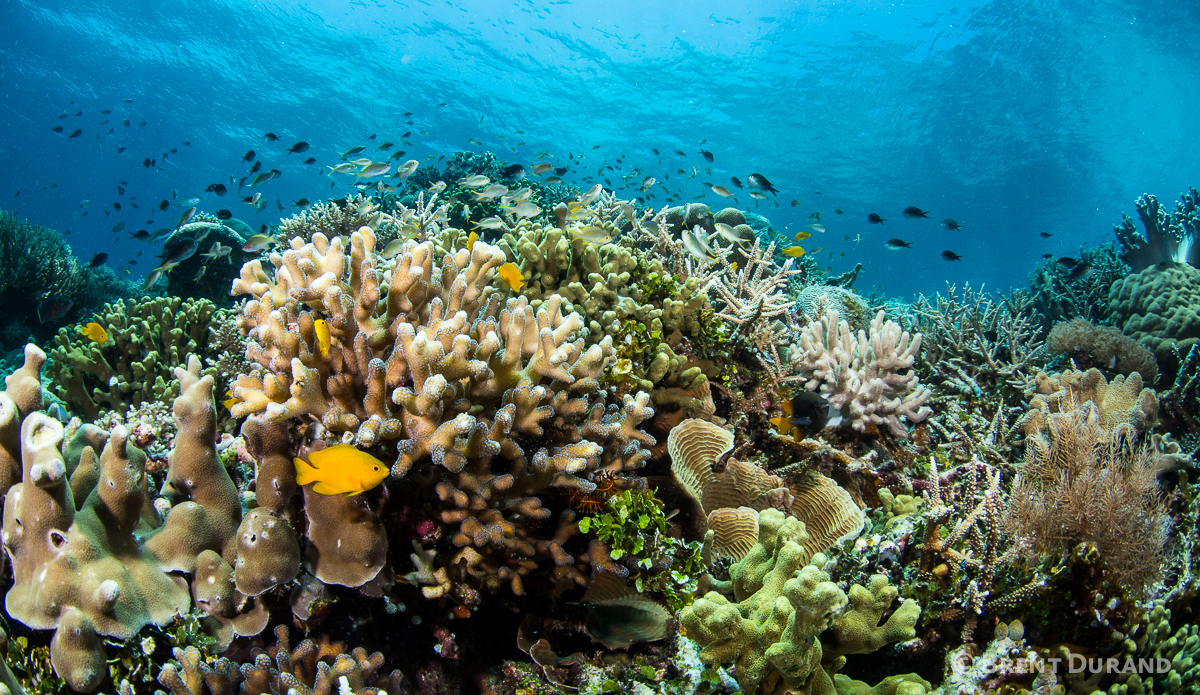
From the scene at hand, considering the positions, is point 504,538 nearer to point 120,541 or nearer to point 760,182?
point 120,541

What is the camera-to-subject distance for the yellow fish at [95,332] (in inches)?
177

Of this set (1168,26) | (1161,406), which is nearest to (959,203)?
(1168,26)

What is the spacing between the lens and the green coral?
2.30 metres

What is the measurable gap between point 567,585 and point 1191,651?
3.32 meters

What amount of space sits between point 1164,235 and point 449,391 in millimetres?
12579

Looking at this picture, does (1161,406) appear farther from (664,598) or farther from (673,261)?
(664,598)

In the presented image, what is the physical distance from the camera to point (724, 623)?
1788 mm

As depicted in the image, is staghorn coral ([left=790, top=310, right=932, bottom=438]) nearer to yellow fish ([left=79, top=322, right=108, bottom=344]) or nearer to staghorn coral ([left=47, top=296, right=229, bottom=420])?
staghorn coral ([left=47, top=296, right=229, bottom=420])

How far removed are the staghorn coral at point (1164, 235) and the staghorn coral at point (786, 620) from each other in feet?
34.0

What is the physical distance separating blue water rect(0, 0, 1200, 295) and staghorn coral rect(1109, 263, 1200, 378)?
85.1 ft

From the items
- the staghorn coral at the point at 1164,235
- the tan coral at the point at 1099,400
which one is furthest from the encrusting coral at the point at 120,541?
the staghorn coral at the point at 1164,235

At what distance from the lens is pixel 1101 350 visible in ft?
19.7

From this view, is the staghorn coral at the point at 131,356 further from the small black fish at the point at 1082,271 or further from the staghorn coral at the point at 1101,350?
the small black fish at the point at 1082,271

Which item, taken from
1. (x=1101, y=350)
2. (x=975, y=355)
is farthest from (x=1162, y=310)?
(x=975, y=355)
